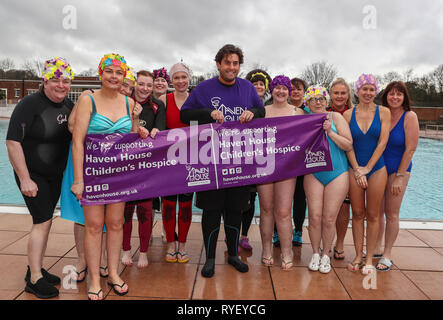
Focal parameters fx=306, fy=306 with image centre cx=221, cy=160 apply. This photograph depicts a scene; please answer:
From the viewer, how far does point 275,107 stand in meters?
3.49

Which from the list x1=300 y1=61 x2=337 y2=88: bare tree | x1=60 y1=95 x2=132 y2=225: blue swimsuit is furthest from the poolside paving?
x1=300 y1=61 x2=337 y2=88: bare tree

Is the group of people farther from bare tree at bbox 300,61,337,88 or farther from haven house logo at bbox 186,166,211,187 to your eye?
bare tree at bbox 300,61,337,88

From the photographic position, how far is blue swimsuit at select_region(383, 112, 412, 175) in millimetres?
3324

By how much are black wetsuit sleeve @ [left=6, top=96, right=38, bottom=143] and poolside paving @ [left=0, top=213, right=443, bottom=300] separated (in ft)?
4.80

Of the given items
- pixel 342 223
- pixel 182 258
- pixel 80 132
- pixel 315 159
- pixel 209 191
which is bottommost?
pixel 182 258

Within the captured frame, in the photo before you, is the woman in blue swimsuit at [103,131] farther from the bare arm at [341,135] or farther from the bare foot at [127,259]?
the bare arm at [341,135]

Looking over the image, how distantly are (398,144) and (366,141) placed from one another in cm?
39

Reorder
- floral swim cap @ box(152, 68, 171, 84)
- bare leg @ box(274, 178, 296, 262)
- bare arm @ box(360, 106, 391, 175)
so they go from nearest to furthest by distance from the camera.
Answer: bare arm @ box(360, 106, 391, 175), bare leg @ box(274, 178, 296, 262), floral swim cap @ box(152, 68, 171, 84)

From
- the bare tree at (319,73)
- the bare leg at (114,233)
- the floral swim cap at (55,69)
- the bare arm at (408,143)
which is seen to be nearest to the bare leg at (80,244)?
the bare leg at (114,233)

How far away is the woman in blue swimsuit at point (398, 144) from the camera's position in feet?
10.8

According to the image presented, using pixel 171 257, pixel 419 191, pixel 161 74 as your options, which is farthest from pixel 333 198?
pixel 419 191

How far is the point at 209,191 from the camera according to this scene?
3.27 meters

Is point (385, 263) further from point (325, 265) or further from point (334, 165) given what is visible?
point (334, 165)

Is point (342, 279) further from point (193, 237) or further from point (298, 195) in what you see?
point (193, 237)
